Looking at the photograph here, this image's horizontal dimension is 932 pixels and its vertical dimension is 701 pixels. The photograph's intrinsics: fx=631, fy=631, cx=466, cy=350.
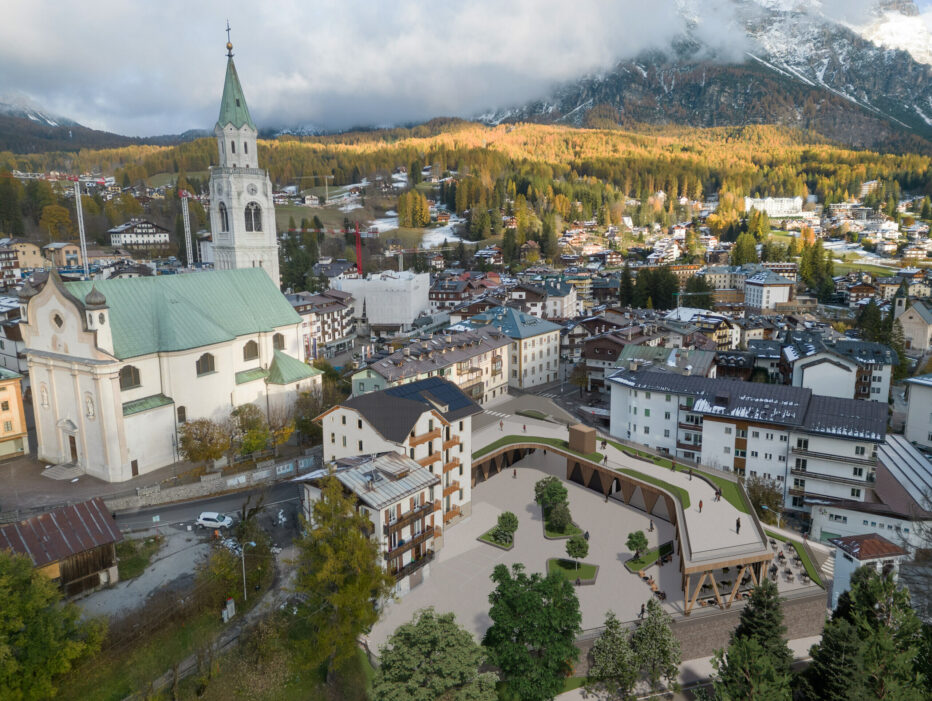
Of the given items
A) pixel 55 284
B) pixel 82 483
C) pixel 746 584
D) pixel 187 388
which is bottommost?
pixel 746 584

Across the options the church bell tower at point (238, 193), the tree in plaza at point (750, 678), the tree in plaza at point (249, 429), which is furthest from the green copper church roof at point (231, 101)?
the tree in plaza at point (750, 678)

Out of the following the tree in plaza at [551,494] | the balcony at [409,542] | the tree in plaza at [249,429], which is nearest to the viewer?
the balcony at [409,542]

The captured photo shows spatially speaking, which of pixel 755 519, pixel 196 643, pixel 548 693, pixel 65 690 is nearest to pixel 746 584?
pixel 755 519

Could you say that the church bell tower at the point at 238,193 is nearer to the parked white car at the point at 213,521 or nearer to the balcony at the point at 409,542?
the parked white car at the point at 213,521

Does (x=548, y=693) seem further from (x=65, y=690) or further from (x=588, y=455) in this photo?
(x=588, y=455)

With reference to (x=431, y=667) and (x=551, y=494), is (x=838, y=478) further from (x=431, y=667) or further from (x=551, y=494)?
(x=431, y=667)

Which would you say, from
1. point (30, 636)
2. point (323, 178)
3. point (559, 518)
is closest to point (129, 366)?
point (30, 636)

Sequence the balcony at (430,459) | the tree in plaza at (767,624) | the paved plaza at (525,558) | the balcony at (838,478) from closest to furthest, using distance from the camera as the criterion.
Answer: the tree in plaza at (767,624)
the paved plaza at (525,558)
the balcony at (430,459)
the balcony at (838,478)
